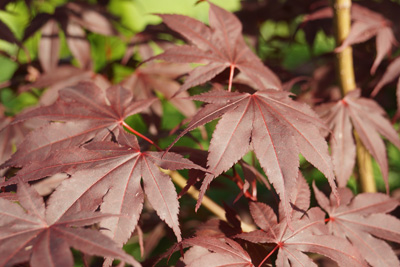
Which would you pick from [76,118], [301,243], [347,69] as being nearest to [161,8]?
[347,69]

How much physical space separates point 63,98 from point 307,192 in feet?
2.01

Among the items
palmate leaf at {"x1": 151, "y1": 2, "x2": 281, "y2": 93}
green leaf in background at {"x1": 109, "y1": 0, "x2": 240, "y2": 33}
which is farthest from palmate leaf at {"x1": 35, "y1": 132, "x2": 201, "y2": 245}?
green leaf in background at {"x1": 109, "y1": 0, "x2": 240, "y2": 33}

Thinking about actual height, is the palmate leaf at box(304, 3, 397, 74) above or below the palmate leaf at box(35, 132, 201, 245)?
above

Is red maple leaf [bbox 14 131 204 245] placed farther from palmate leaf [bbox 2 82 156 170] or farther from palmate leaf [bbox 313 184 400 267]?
palmate leaf [bbox 313 184 400 267]

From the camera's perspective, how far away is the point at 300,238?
A: 816mm

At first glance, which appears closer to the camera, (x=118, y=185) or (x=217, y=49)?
(x=118, y=185)

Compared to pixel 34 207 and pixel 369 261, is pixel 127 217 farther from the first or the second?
pixel 369 261

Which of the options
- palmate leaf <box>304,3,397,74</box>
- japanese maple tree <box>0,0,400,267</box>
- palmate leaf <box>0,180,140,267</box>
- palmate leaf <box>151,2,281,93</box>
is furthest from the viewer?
palmate leaf <box>304,3,397,74</box>

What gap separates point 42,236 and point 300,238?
0.49 metres

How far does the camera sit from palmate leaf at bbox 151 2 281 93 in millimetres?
1014

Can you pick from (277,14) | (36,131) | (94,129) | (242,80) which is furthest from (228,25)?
(277,14)

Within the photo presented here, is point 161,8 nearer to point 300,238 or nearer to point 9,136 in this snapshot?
point 9,136

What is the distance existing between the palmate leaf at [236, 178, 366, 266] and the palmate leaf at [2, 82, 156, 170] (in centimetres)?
39

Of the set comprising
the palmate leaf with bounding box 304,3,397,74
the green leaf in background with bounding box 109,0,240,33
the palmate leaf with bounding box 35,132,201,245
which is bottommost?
the green leaf in background with bounding box 109,0,240,33
